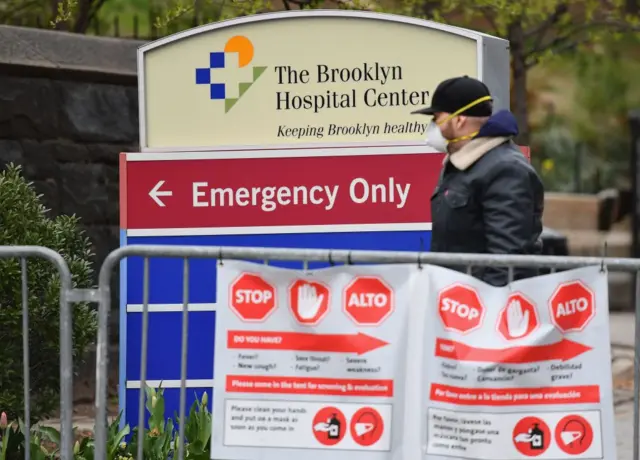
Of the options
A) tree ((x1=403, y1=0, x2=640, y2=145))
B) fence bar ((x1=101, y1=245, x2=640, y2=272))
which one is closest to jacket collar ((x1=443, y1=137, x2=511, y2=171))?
fence bar ((x1=101, y1=245, x2=640, y2=272))

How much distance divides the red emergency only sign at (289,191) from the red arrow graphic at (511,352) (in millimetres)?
1820

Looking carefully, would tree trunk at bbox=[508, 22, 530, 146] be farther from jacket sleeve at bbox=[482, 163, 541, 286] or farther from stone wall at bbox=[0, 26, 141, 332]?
jacket sleeve at bbox=[482, 163, 541, 286]

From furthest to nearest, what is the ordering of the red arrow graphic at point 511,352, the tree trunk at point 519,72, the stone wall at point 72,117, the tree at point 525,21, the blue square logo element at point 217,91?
1. the tree trunk at point 519,72
2. the tree at point 525,21
3. the stone wall at point 72,117
4. the blue square logo element at point 217,91
5. the red arrow graphic at point 511,352

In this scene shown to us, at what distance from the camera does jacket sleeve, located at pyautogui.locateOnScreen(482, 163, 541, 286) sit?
18.2 ft

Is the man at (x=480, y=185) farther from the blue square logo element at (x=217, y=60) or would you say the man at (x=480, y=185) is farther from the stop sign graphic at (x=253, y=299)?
the blue square logo element at (x=217, y=60)

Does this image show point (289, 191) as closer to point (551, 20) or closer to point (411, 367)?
point (411, 367)

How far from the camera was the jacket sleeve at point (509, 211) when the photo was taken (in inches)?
219

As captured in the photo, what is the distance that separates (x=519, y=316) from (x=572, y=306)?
0.20 m

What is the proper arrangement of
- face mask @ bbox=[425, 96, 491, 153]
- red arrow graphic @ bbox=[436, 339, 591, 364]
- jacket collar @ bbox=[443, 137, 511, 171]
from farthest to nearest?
1. face mask @ bbox=[425, 96, 491, 153]
2. jacket collar @ bbox=[443, 137, 511, 171]
3. red arrow graphic @ bbox=[436, 339, 591, 364]

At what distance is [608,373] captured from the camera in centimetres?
497

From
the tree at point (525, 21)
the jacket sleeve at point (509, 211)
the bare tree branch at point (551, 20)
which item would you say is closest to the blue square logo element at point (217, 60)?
the jacket sleeve at point (509, 211)

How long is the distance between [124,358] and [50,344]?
0.37 meters

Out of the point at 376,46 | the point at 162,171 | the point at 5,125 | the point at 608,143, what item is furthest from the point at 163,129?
the point at 608,143

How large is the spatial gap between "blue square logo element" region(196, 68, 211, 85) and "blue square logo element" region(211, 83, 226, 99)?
35 millimetres
